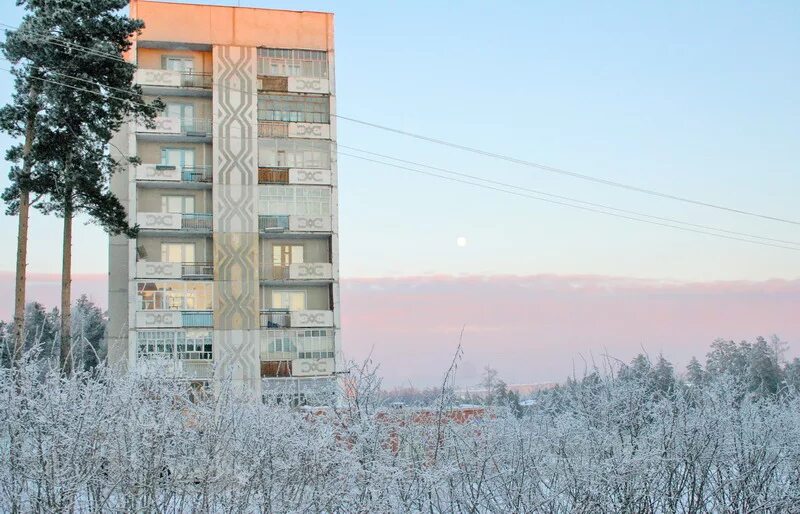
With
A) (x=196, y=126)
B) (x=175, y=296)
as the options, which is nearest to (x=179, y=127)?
(x=196, y=126)

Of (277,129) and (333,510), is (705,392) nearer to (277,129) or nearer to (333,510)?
(333,510)

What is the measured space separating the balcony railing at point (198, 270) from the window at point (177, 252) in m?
0.38

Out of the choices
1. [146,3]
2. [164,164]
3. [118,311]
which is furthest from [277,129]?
[118,311]

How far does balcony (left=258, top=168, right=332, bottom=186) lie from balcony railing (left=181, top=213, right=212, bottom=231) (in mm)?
2754

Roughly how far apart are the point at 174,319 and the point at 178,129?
8.14 m

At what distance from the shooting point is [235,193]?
130 ft

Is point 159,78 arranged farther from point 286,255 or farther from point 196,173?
point 286,255

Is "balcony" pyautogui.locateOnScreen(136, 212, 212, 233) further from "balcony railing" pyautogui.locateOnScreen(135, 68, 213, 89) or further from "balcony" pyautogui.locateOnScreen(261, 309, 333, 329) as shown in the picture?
"balcony railing" pyautogui.locateOnScreen(135, 68, 213, 89)

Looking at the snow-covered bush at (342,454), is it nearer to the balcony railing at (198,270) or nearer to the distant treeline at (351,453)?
the distant treeline at (351,453)

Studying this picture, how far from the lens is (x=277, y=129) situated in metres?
40.4

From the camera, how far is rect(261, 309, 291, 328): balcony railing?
39312mm

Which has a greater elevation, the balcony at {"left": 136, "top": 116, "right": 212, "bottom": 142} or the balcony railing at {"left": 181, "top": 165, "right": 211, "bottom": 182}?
the balcony at {"left": 136, "top": 116, "right": 212, "bottom": 142}

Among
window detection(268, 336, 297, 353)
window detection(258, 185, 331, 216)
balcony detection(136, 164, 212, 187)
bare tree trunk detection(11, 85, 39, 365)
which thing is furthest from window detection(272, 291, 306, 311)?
bare tree trunk detection(11, 85, 39, 365)

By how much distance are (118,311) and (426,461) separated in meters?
30.4
